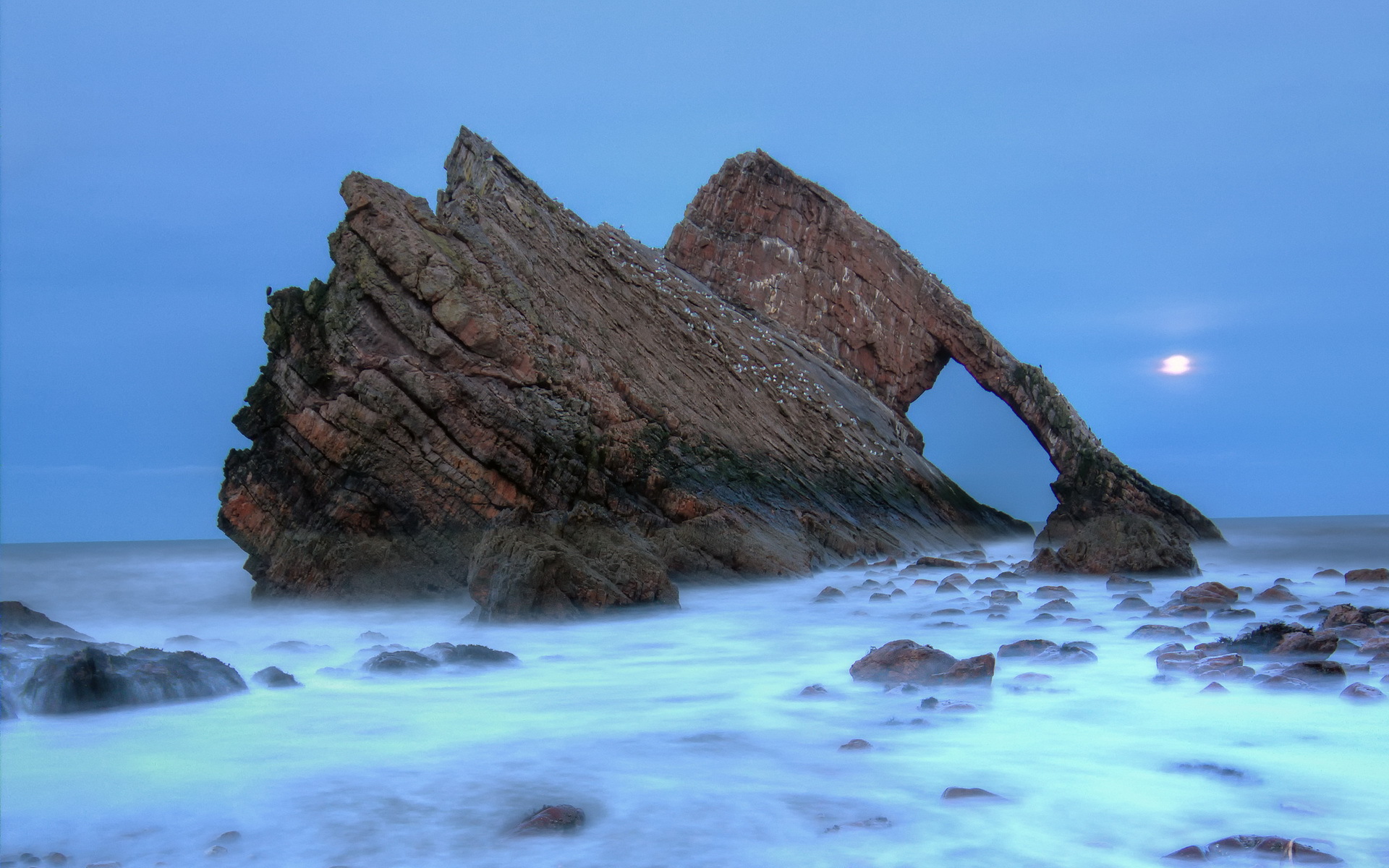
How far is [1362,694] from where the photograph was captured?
4.93 metres

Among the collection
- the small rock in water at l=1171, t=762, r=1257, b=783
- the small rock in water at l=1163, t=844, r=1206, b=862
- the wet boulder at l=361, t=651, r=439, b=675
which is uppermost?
the wet boulder at l=361, t=651, r=439, b=675

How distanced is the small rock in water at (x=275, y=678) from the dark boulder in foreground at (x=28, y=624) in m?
2.73

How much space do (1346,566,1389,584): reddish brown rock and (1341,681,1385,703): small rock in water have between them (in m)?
7.35

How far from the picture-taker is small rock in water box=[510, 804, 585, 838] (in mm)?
3355

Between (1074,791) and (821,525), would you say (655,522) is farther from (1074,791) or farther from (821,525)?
(1074,791)

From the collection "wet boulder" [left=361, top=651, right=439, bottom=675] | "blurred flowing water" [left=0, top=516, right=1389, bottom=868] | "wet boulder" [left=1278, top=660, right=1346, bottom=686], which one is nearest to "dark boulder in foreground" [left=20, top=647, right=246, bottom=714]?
"blurred flowing water" [left=0, top=516, right=1389, bottom=868]

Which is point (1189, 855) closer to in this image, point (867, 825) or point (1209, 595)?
point (867, 825)

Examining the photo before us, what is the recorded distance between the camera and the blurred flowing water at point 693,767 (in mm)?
3256

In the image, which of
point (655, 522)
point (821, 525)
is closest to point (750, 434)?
point (821, 525)

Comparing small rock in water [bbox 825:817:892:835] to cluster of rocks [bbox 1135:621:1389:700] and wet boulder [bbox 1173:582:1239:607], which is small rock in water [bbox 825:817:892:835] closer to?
cluster of rocks [bbox 1135:621:1389:700]

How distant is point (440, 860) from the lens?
3.16 meters

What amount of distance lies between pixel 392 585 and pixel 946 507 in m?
11.9

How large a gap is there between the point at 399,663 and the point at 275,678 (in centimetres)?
72

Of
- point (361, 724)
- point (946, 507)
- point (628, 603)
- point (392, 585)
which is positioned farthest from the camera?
point (946, 507)
